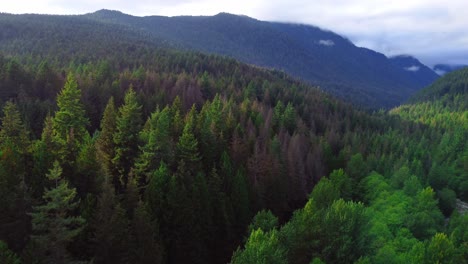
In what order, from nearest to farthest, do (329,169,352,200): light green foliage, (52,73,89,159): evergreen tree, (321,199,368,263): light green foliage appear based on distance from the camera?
(321,199,368,263): light green foliage → (52,73,89,159): evergreen tree → (329,169,352,200): light green foliage

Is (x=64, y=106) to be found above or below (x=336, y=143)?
above

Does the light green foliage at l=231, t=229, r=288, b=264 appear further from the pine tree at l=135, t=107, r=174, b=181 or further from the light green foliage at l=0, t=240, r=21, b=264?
the pine tree at l=135, t=107, r=174, b=181

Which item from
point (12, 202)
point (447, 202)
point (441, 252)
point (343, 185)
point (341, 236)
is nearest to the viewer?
point (12, 202)

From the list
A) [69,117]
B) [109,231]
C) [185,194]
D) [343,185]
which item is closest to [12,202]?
[109,231]

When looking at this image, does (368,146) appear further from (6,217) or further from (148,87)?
(6,217)

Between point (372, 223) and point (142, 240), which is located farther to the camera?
point (372, 223)

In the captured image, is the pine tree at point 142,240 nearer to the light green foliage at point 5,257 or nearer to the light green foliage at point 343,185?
the light green foliage at point 5,257

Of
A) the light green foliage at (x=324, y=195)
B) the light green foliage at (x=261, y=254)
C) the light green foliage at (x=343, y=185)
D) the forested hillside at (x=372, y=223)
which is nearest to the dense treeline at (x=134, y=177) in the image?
the forested hillside at (x=372, y=223)

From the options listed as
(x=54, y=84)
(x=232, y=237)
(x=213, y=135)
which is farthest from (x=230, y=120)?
(x=54, y=84)

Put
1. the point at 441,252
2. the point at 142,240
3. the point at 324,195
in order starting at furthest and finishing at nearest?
the point at 324,195, the point at 441,252, the point at 142,240

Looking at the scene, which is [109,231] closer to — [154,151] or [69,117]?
[154,151]

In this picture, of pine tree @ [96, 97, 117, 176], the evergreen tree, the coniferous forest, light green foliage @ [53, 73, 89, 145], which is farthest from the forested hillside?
light green foliage @ [53, 73, 89, 145]
